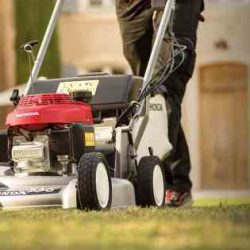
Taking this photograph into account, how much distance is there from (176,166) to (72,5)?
11.8m

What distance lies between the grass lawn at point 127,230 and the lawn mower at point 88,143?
9.9 inches

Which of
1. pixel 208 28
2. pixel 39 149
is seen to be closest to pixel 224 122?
pixel 208 28

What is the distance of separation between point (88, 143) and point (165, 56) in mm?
1067

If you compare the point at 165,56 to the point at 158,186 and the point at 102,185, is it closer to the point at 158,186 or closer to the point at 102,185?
the point at 158,186

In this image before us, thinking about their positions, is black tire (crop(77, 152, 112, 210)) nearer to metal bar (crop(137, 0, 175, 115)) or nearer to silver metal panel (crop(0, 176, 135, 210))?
silver metal panel (crop(0, 176, 135, 210))

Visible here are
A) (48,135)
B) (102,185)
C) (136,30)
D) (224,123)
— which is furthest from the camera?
(224,123)

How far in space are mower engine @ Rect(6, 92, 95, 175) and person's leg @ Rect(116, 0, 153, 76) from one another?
1216 millimetres

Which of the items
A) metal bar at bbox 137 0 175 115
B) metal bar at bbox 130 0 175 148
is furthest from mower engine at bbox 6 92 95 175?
metal bar at bbox 137 0 175 115

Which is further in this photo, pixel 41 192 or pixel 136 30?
pixel 136 30

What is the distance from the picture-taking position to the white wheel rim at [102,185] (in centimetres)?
443

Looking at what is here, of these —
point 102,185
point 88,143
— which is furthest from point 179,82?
point 102,185

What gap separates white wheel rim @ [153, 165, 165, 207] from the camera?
4.99 m

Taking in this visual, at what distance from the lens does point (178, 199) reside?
572 centimetres

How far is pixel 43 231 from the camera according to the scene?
134 inches
